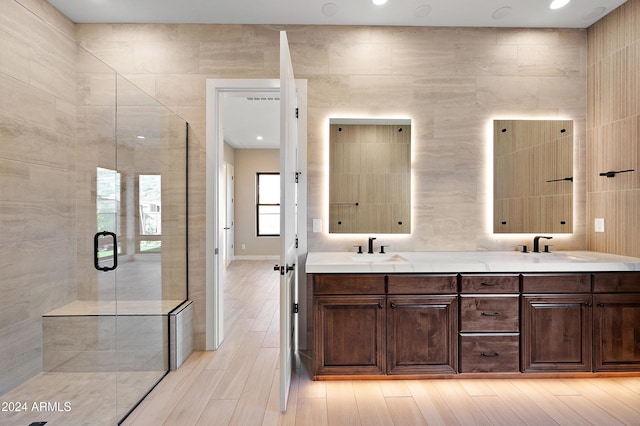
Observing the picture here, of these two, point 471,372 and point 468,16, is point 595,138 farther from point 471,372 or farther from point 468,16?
point 471,372

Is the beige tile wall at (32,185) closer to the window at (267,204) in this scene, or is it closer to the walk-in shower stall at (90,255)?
the walk-in shower stall at (90,255)

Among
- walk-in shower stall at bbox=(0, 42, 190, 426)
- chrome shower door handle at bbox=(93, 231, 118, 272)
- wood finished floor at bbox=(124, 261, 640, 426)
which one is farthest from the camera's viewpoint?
chrome shower door handle at bbox=(93, 231, 118, 272)

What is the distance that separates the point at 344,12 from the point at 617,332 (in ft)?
10.3

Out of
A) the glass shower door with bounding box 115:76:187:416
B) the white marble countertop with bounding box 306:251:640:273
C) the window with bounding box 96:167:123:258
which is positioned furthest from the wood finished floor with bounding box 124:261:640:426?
the window with bounding box 96:167:123:258

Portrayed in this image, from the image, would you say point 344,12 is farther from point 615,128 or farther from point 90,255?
point 90,255

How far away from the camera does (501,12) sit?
271 cm

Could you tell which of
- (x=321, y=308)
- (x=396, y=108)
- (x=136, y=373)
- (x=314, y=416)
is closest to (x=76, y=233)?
(x=136, y=373)

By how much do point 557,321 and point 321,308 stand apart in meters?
1.66

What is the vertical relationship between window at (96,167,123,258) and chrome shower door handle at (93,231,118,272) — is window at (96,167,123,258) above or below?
above

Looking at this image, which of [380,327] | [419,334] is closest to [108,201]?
A: [380,327]

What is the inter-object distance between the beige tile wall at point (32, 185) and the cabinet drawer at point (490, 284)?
2.66 metres

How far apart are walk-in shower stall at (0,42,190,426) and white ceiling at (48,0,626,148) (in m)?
0.54

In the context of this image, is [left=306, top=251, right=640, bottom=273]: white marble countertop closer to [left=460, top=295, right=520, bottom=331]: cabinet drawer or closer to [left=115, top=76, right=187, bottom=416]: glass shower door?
[left=460, top=295, right=520, bottom=331]: cabinet drawer

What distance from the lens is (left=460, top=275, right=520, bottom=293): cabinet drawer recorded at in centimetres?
235
